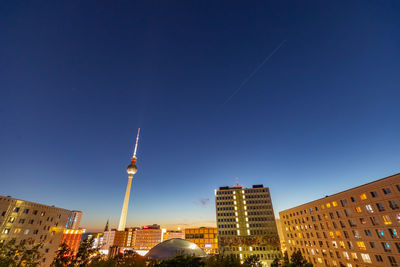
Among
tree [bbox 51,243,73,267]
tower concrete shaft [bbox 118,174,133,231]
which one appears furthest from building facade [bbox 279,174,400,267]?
tower concrete shaft [bbox 118,174,133,231]

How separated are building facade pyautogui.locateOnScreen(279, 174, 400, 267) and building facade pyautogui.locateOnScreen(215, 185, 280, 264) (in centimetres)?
2459

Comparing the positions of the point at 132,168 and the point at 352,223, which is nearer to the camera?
the point at 352,223

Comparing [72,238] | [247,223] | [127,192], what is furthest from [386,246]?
[127,192]

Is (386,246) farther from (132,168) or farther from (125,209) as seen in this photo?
(132,168)

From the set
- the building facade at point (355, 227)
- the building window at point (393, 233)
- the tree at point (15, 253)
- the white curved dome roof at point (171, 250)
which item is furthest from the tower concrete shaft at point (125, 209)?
the building window at point (393, 233)

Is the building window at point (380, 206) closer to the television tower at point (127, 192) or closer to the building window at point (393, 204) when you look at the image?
the building window at point (393, 204)

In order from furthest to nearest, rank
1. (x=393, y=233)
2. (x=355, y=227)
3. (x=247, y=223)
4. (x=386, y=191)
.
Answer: (x=247, y=223) → (x=355, y=227) → (x=386, y=191) → (x=393, y=233)

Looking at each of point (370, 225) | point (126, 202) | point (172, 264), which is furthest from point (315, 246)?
point (126, 202)

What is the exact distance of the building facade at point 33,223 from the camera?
181 feet


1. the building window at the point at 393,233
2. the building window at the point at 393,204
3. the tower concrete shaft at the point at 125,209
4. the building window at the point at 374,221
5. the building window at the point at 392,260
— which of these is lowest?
the building window at the point at 392,260

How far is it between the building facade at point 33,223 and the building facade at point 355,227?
321 ft

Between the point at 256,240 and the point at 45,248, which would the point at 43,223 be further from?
the point at 256,240

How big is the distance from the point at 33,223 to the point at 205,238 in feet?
367

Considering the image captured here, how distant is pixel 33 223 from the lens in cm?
6234
